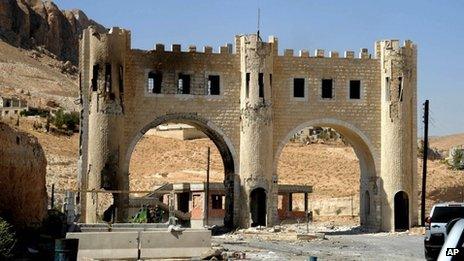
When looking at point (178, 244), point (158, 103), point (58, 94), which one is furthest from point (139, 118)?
point (58, 94)

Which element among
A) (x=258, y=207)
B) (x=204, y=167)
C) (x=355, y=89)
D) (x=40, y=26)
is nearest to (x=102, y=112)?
(x=258, y=207)

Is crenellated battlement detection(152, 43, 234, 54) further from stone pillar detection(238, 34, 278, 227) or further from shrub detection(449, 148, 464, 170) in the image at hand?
shrub detection(449, 148, 464, 170)

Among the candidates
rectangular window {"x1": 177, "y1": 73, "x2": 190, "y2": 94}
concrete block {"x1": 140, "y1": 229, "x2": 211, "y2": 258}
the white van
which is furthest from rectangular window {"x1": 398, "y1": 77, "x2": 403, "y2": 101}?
the white van

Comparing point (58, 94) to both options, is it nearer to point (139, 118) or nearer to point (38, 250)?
Result: point (139, 118)

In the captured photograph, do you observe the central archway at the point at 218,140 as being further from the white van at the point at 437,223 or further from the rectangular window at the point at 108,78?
the white van at the point at 437,223

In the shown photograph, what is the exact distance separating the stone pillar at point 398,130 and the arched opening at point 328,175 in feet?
2.78

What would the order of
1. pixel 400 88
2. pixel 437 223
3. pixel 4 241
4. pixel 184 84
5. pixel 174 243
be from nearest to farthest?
pixel 4 241 < pixel 437 223 < pixel 174 243 < pixel 184 84 < pixel 400 88

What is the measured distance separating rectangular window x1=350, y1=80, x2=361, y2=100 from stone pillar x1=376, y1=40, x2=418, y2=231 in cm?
128

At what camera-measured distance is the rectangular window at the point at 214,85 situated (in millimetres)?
40219

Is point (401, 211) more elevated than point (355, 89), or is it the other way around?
point (355, 89)

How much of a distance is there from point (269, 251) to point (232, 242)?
5454mm

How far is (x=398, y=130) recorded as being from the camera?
40906mm

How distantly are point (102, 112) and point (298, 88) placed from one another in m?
9.73

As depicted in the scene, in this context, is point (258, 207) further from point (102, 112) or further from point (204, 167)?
point (204, 167)
